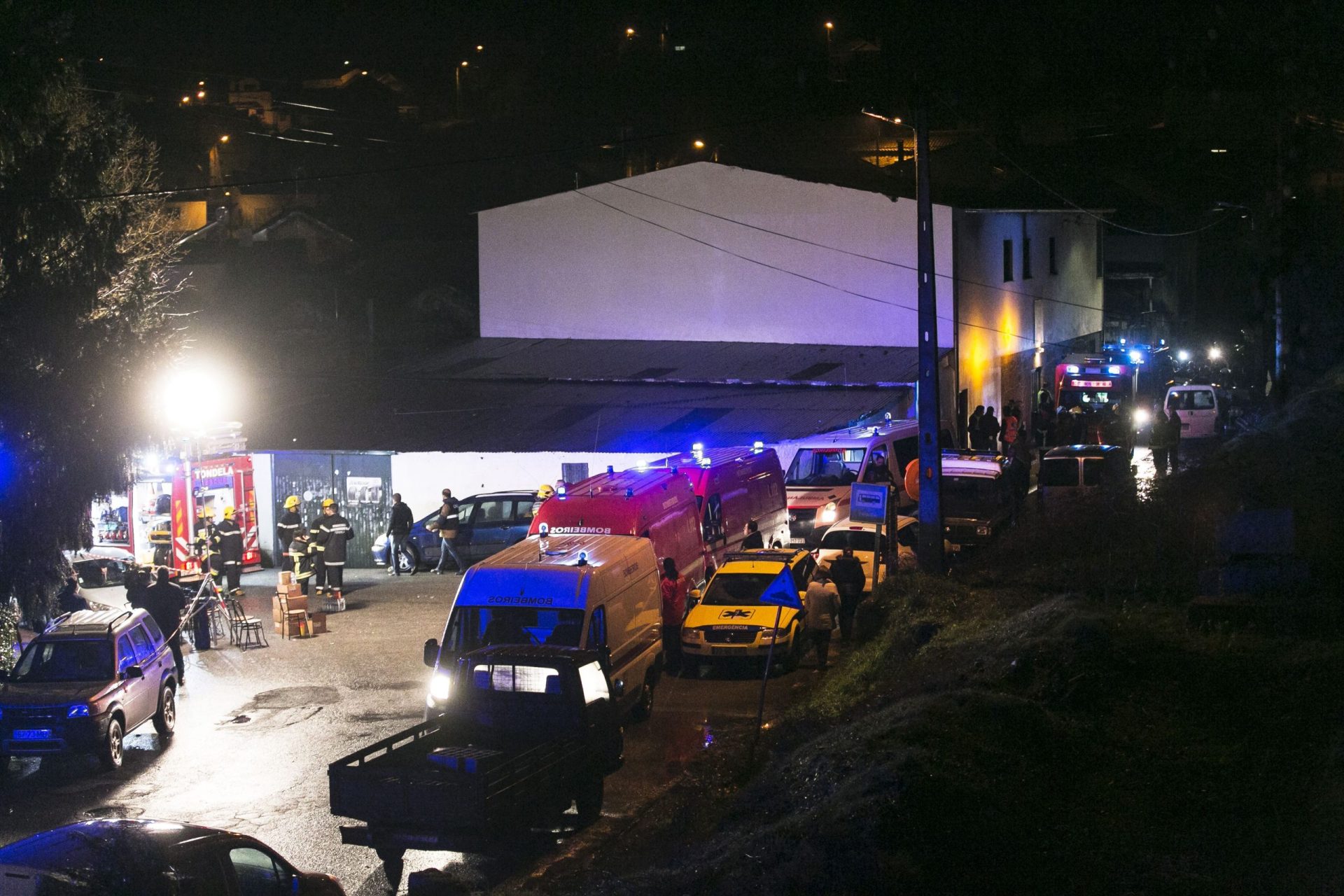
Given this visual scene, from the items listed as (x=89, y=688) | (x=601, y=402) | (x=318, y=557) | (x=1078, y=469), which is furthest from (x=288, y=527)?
(x=1078, y=469)

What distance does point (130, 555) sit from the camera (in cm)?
2594

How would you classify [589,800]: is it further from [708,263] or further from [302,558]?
[708,263]

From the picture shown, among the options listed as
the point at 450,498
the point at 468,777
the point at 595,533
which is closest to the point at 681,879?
the point at 468,777

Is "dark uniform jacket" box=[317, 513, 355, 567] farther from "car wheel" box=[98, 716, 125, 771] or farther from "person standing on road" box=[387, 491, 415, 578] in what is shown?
"car wheel" box=[98, 716, 125, 771]

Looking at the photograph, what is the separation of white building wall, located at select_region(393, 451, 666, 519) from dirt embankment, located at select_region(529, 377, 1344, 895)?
13511mm

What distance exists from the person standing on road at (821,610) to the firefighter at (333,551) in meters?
10.4

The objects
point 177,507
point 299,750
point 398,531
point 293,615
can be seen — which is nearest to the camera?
point 299,750

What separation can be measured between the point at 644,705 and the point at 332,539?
34.5 feet

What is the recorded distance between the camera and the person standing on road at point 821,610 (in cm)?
1605

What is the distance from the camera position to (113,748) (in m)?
13.3

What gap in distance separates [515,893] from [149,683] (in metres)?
7.54

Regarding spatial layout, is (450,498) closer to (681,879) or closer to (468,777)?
Answer: (468,777)

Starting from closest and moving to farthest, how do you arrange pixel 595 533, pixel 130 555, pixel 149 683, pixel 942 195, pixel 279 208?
pixel 149 683 → pixel 595 533 → pixel 130 555 → pixel 942 195 → pixel 279 208

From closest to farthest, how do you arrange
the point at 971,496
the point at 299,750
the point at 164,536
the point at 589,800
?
the point at 589,800
the point at 299,750
the point at 971,496
the point at 164,536
